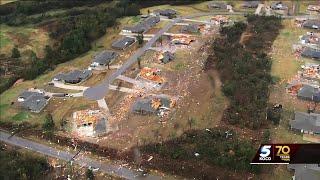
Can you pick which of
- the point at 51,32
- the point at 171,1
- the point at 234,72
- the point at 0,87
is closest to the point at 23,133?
the point at 0,87

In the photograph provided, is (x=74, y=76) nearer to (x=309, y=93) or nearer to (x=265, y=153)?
(x=309, y=93)

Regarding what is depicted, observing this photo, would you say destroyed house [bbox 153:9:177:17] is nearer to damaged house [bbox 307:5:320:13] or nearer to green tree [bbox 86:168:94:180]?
damaged house [bbox 307:5:320:13]

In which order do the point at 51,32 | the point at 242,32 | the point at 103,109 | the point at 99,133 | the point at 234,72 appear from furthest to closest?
the point at 51,32
the point at 242,32
the point at 234,72
the point at 103,109
the point at 99,133

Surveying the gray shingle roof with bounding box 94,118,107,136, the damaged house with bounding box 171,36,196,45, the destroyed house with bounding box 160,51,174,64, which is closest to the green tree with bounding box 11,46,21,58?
the destroyed house with bounding box 160,51,174,64

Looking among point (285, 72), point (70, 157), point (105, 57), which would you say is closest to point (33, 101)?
point (70, 157)

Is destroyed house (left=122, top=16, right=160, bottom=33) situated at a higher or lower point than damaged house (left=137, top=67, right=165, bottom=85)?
higher

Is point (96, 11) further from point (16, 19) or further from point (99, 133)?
point (99, 133)
